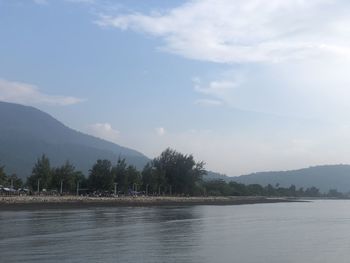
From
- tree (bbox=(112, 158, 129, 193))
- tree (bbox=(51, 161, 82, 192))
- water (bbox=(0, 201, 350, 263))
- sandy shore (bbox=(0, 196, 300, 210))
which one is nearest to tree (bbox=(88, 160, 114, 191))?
tree (bbox=(112, 158, 129, 193))

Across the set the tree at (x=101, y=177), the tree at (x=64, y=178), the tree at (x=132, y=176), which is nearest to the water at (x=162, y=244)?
the tree at (x=64, y=178)

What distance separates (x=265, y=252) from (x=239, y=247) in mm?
2269

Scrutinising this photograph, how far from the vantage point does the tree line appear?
98188 millimetres

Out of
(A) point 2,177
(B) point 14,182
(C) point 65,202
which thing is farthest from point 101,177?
(C) point 65,202

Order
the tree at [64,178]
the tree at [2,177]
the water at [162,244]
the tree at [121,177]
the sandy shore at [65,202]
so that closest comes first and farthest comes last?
the water at [162,244] < the sandy shore at [65,202] < the tree at [2,177] < the tree at [64,178] < the tree at [121,177]

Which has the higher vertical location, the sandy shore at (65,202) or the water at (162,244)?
the sandy shore at (65,202)

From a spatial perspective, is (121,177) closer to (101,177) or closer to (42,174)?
(101,177)

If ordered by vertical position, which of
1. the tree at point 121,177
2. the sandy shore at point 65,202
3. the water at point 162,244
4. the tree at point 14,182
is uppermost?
the tree at point 121,177

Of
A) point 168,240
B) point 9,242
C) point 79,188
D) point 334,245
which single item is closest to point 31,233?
point 9,242

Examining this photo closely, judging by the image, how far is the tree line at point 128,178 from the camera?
3866 inches

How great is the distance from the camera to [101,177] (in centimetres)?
11206

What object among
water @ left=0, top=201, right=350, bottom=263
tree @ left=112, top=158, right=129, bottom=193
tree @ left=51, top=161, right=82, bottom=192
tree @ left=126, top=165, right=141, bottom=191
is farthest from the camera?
tree @ left=126, top=165, right=141, bottom=191

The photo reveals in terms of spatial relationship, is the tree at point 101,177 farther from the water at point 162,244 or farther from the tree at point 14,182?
the water at point 162,244

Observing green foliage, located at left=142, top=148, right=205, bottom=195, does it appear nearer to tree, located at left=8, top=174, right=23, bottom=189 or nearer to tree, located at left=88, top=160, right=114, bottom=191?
tree, located at left=88, top=160, right=114, bottom=191
